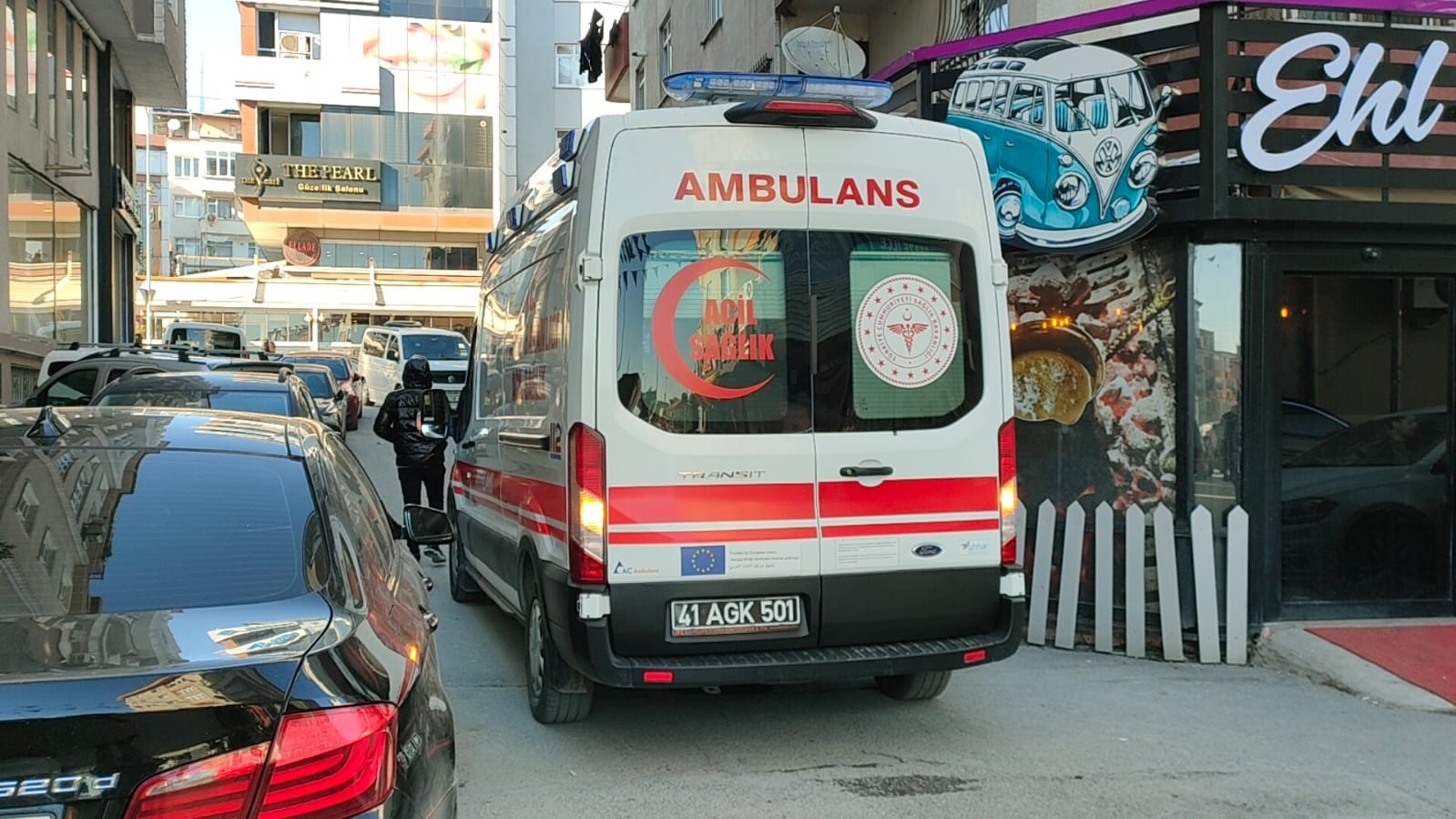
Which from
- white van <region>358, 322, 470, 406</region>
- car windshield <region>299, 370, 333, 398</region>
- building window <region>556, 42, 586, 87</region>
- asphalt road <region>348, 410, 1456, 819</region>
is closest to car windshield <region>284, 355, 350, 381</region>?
white van <region>358, 322, 470, 406</region>

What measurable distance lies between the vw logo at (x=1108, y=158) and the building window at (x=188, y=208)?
76.4 m

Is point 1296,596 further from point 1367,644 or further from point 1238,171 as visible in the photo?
point 1238,171

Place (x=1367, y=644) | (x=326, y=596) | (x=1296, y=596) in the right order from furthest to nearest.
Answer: (x=1296, y=596), (x=1367, y=644), (x=326, y=596)

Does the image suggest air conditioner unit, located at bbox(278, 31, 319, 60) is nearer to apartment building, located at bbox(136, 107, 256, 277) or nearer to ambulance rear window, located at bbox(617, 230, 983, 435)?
apartment building, located at bbox(136, 107, 256, 277)

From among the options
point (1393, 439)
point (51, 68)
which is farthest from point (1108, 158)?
point (51, 68)

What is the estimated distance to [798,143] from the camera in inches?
198

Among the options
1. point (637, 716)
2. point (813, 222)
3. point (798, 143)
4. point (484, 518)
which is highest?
point (798, 143)

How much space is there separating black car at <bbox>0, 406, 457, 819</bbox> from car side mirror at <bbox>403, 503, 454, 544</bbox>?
103 cm

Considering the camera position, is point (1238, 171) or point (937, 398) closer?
point (937, 398)

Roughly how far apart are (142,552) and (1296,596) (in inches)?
260

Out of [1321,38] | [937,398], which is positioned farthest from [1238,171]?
[937,398]

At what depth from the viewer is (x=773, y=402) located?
4.92m

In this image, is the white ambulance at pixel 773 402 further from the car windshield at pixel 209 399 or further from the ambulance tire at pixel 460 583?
the car windshield at pixel 209 399

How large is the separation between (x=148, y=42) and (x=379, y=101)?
989 inches
